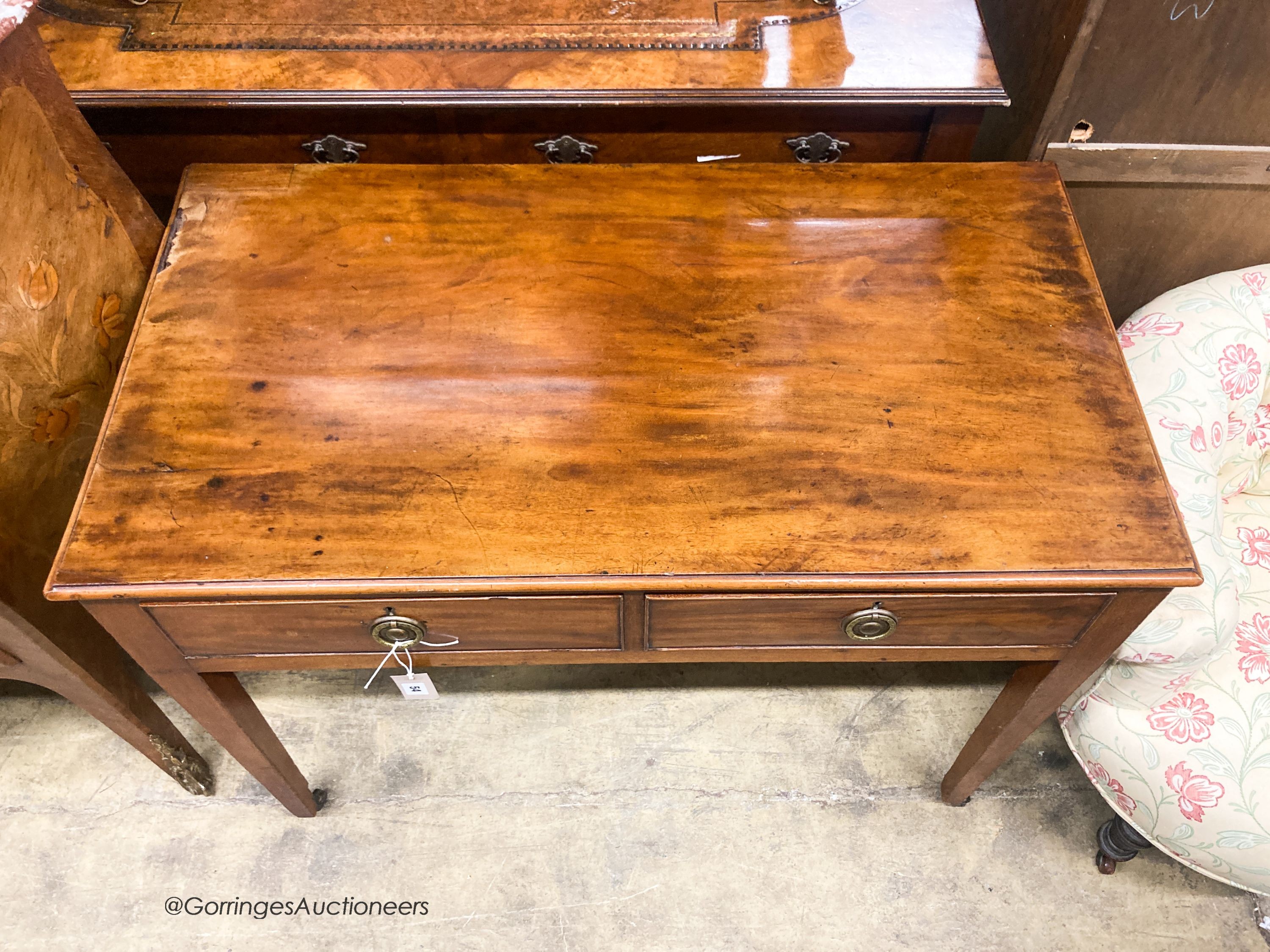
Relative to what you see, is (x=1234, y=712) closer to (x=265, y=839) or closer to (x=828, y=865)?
(x=828, y=865)

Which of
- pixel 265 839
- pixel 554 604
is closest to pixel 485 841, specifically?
pixel 265 839

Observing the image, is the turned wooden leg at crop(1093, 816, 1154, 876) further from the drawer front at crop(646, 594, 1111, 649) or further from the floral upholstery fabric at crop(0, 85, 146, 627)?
the floral upholstery fabric at crop(0, 85, 146, 627)

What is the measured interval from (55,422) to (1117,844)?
1722mm

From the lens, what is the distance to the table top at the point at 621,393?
0.97 meters

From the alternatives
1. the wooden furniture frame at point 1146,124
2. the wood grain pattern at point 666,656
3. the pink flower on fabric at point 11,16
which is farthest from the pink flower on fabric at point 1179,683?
the pink flower on fabric at point 11,16

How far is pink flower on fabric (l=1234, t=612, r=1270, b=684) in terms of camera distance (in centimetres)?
130

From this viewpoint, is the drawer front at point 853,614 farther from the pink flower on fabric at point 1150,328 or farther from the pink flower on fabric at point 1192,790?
the pink flower on fabric at point 1150,328

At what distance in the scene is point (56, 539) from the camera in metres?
1.25

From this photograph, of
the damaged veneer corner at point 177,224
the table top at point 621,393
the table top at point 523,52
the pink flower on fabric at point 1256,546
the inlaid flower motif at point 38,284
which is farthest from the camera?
the pink flower on fabric at point 1256,546

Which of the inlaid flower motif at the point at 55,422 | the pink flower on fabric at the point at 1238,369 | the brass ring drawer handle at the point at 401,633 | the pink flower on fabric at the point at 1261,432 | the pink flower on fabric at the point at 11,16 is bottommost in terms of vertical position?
the pink flower on fabric at the point at 1261,432

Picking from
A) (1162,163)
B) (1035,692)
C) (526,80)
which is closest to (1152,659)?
(1035,692)

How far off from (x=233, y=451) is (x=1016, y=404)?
0.93 metres

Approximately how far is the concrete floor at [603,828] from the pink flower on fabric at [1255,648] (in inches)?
17.3

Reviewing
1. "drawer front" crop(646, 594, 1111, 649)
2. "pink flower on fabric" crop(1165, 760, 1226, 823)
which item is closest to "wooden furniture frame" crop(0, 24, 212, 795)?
"drawer front" crop(646, 594, 1111, 649)
